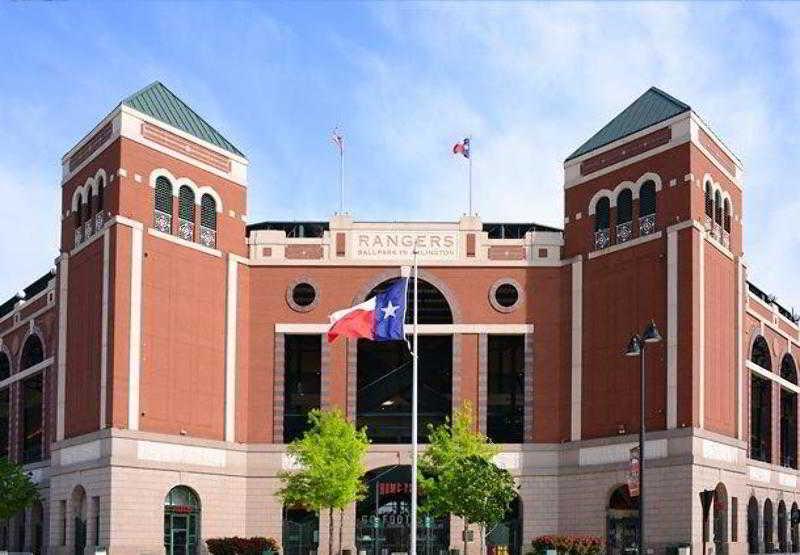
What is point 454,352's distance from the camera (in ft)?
234

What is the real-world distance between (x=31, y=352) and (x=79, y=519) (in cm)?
1929

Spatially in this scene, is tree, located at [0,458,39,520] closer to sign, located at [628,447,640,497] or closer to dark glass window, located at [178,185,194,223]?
dark glass window, located at [178,185,194,223]

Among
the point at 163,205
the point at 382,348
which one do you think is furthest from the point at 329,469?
the point at 163,205

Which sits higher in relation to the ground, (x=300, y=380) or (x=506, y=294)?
(x=506, y=294)

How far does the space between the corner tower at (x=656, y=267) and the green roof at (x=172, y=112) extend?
65.4 feet

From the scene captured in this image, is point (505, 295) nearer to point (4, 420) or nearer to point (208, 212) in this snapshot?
point (208, 212)

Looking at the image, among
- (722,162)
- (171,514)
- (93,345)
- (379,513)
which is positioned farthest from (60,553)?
(722,162)

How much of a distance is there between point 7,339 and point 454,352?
33.5 m

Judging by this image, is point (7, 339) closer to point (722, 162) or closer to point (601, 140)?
point (601, 140)

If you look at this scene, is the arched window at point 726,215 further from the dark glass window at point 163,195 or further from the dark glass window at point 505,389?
the dark glass window at point 163,195

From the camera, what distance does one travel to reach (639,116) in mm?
69625

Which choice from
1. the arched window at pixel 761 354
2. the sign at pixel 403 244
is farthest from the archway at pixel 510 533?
the arched window at pixel 761 354

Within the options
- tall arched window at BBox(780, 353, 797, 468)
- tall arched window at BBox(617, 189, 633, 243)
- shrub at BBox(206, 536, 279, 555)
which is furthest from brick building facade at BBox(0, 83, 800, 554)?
tall arched window at BBox(780, 353, 797, 468)

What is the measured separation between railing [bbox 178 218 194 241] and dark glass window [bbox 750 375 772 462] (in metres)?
34.3
